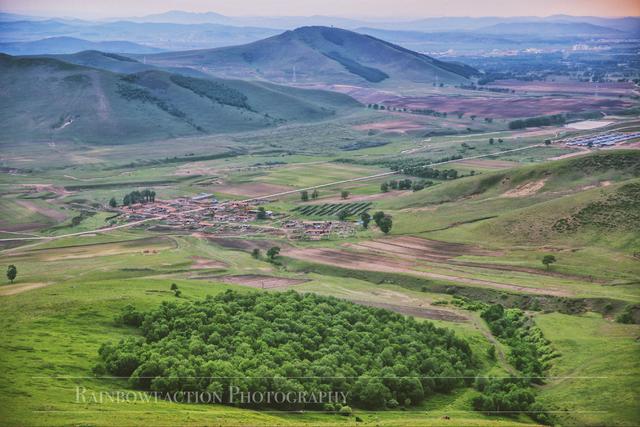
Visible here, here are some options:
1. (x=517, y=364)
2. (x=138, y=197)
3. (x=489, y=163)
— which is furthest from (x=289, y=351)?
(x=489, y=163)

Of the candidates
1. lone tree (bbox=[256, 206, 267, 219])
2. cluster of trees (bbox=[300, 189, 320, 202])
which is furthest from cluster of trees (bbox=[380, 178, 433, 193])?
lone tree (bbox=[256, 206, 267, 219])

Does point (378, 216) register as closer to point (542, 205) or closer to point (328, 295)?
point (542, 205)

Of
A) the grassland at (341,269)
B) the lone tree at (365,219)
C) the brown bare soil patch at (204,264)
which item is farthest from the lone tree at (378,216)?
the brown bare soil patch at (204,264)

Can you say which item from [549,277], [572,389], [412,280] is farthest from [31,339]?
[549,277]

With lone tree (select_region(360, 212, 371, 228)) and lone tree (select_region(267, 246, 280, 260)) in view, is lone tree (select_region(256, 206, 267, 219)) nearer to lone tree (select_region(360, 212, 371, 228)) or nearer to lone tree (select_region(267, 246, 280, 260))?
lone tree (select_region(360, 212, 371, 228))

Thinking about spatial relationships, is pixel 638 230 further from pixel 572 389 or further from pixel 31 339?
pixel 31 339

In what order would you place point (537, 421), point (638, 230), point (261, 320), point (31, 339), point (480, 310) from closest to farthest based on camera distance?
point (537, 421) < point (31, 339) < point (261, 320) < point (480, 310) < point (638, 230)

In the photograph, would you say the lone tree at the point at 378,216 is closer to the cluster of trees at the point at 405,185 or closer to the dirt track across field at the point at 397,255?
the dirt track across field at the point at 397,255
